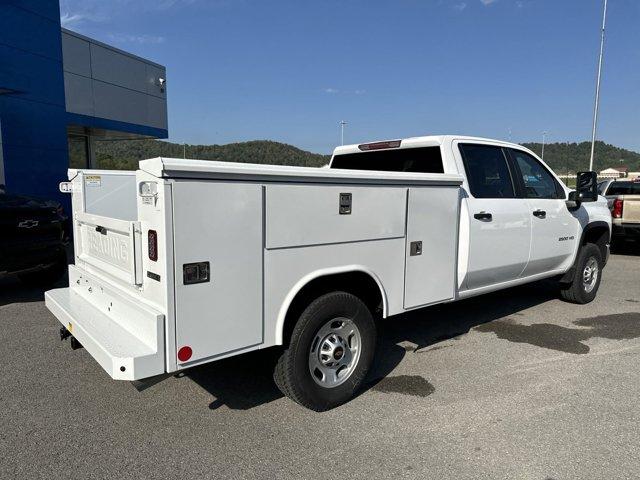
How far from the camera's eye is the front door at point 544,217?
5.45 m

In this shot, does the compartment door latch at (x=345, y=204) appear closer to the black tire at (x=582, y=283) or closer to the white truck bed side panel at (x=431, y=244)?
the white truck bed side panel at (x=431, y=244)

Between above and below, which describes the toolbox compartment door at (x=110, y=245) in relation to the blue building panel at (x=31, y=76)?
below

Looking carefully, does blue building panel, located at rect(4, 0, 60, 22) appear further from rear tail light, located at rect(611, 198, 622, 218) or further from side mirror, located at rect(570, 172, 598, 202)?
rear tail light, located at rect(611, 198, 622, 218)

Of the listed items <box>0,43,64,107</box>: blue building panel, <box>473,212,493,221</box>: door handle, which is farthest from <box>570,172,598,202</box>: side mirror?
<box>0,43,64,107</box>: blue building panel

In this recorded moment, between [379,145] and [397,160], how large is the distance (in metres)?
0.30

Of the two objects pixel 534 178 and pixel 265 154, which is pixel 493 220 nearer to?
pixel 534 178

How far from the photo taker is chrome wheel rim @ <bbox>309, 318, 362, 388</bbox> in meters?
3.55

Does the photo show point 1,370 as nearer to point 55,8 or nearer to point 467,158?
point 467,158

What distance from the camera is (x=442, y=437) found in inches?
131

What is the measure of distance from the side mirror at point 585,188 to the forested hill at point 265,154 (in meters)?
3.13

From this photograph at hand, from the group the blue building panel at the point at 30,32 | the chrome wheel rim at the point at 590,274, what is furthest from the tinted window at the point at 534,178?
the blue building panel at the point at 30,32

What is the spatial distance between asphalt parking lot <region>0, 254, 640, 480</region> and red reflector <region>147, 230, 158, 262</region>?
4.02ft

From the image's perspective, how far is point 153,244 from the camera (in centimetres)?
284

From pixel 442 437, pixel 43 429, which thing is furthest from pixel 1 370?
pixel 442 437
